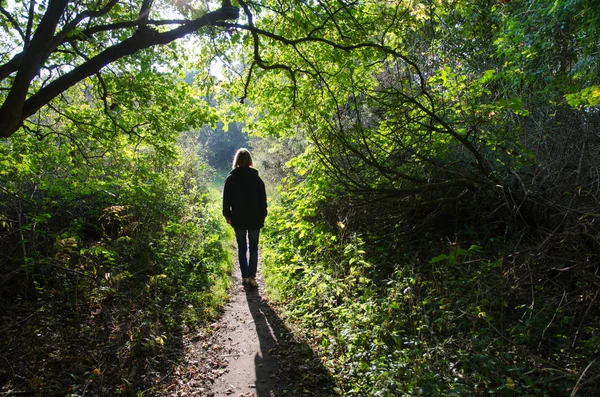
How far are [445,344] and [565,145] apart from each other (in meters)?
3.88

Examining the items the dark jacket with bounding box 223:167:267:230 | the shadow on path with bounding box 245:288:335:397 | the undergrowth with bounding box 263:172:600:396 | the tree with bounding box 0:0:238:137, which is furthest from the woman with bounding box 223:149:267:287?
the tree with bounding box 0:0:238:137

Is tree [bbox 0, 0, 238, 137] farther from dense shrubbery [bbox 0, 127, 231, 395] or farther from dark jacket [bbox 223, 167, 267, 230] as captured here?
dark jacket [bbox 223, 167, 267, 230]

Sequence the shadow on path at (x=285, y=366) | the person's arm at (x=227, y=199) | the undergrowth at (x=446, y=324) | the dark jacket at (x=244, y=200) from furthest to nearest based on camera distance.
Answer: the person's arm at (x=227, y=199)
the dark jacket at (x=244, y=200)
the shadow on path at (x=285, y=366)
the undergrowth at (x=446, y=324)

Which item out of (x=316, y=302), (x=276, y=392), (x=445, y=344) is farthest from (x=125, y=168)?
(x=445, y=344)

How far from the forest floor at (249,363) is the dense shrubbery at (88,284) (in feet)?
1.06

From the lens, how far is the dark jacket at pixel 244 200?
6230mm

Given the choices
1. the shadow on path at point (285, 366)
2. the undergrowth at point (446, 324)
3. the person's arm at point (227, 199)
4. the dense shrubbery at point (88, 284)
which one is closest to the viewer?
the undergrowth at point (446, 324)

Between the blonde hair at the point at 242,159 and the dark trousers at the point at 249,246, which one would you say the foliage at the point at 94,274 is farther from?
the blonde hair at the point at 242,159

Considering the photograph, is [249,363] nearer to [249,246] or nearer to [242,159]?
[249,246]

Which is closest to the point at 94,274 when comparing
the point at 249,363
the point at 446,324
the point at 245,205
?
the point at 245,205

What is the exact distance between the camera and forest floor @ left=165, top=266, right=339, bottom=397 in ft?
11.5

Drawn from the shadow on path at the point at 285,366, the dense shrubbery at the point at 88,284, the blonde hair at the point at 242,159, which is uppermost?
the blonde hair at the point at 242,159

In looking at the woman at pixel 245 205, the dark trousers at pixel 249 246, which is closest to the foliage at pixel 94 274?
the dark trousers at pixel 249 246

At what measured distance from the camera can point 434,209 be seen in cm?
554
